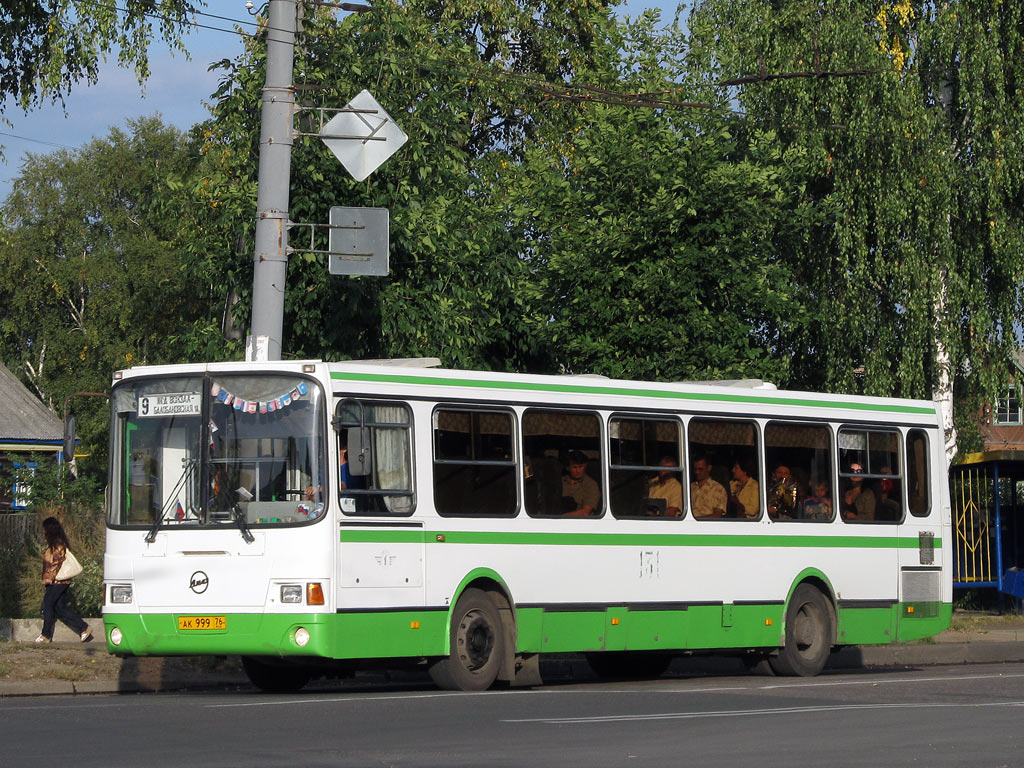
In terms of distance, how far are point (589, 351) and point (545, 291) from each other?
1.48m

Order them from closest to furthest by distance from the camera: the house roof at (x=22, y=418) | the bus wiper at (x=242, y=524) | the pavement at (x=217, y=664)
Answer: the bus wiper at (x=242, y=524) → the pavement at (x=217, y=664) → the house roof at (x=22, y=418)

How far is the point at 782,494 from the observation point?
19.1 metres

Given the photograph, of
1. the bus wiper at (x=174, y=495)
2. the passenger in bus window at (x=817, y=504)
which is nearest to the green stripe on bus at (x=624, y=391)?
the passenger in bus window at (x=817, y=504)

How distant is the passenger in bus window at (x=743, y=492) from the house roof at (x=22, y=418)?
28.9 metres

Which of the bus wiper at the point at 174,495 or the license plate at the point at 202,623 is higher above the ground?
the bus wiper at the point at 174,495

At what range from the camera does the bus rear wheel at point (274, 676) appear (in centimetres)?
1644

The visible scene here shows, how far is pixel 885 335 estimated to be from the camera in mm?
30594

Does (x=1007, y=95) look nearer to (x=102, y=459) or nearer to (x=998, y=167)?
(x=998, y=167)

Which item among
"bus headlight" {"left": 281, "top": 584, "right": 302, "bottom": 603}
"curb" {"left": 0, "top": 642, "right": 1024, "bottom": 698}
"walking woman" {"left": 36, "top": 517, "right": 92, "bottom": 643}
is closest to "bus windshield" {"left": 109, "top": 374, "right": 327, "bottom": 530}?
"bus headlight" {"left": 281, "top": 584, "right": 302, "bottom": 603}

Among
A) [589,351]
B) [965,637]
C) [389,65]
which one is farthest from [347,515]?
[965,637]

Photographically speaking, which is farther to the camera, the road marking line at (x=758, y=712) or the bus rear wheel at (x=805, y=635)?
the bus rear wheel at (x=805, y=635)

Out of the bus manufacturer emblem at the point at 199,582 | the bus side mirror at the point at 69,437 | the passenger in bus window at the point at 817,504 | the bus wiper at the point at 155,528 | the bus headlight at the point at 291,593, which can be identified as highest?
the bus side mirror at the point at 69,437

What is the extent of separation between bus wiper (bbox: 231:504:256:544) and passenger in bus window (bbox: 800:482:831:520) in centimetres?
691

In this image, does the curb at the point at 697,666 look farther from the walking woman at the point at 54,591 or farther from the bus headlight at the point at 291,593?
the bus headlight at the point at 291,593
